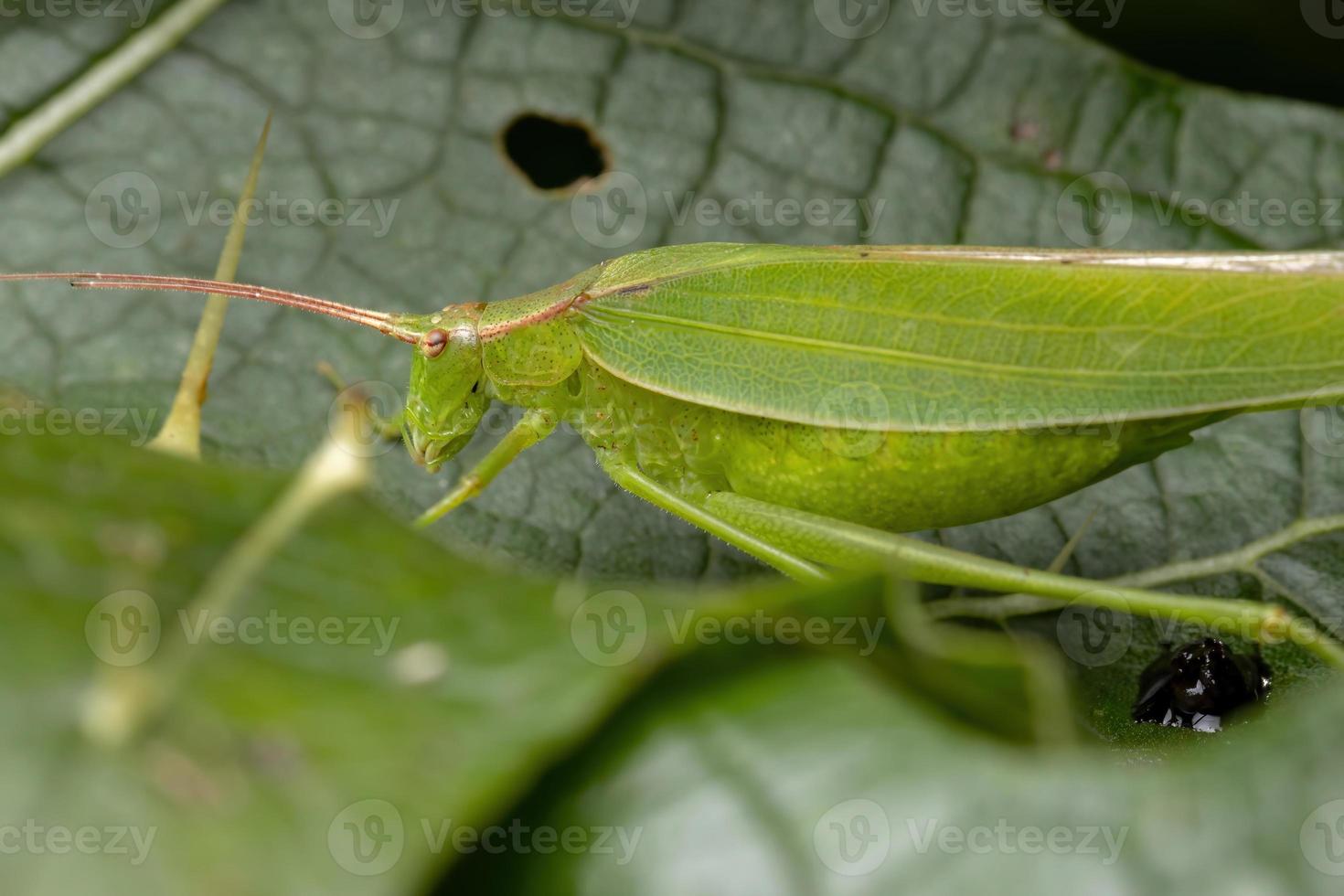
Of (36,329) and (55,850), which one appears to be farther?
(36,329)

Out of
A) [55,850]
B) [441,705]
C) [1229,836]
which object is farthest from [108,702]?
[1229,836]

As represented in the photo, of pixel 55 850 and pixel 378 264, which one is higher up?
pixel 378 264

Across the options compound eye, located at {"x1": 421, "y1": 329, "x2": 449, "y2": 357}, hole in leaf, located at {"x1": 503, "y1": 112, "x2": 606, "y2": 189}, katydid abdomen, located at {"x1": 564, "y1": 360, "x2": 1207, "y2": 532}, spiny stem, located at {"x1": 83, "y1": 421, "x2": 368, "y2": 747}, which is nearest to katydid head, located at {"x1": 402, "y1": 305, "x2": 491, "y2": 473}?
compound eye, located at {"x1": 421, "y1": 329, "x2": 449, "y2": 357}

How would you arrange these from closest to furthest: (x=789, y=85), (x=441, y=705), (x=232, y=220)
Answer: (x=441, y=705)
(x=232, y=220)
(x=789, y=85)

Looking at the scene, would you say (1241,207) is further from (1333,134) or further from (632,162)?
(632,162)

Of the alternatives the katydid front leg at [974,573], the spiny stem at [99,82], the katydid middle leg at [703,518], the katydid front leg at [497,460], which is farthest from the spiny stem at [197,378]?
the katydid front leg at [974,573]

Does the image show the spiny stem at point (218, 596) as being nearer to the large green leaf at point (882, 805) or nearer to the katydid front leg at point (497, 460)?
the large green leaf at point (882, 805)

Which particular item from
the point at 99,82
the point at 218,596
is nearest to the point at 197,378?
the point at 218,596

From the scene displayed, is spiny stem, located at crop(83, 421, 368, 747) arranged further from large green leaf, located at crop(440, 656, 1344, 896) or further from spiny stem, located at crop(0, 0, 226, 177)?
spiny stem, located at crop(0, 0, 226, 177)

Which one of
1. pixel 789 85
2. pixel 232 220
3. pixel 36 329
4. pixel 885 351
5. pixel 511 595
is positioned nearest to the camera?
pixel 511 595
